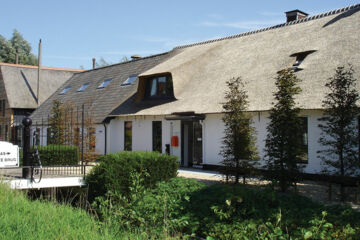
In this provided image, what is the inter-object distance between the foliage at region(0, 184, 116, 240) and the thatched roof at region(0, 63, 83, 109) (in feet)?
91.4

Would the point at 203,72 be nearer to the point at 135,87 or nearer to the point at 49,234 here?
the point at 135,87

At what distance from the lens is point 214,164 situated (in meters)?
16.2

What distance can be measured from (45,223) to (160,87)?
49.3ft

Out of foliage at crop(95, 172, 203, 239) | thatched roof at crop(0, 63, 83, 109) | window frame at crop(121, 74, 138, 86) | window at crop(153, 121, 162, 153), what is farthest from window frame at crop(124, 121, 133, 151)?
thatched roof at crop(0, 63, 83, 109)

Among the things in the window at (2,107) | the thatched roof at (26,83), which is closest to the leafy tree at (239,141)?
Result: the thatched roof at (26,83)

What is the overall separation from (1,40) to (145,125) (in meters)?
60.1

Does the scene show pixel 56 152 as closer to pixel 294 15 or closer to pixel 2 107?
pixel 294 15

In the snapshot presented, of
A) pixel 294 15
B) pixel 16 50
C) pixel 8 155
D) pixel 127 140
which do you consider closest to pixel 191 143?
pixel 127 140

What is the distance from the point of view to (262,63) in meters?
17.0

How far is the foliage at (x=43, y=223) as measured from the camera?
508 centimetres

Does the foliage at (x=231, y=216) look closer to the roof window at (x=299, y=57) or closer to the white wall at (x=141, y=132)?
the roof window at (x=299, y=57)

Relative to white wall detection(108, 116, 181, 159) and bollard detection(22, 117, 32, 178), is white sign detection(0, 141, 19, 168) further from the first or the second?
white wall detection(108, 116, 181, 159)

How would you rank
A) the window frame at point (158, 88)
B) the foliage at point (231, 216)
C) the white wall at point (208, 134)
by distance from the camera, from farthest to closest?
the window frame at point (158, 88), the white wall at point (208, 134), the foliage at point (231, 216)

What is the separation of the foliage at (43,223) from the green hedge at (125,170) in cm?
262
